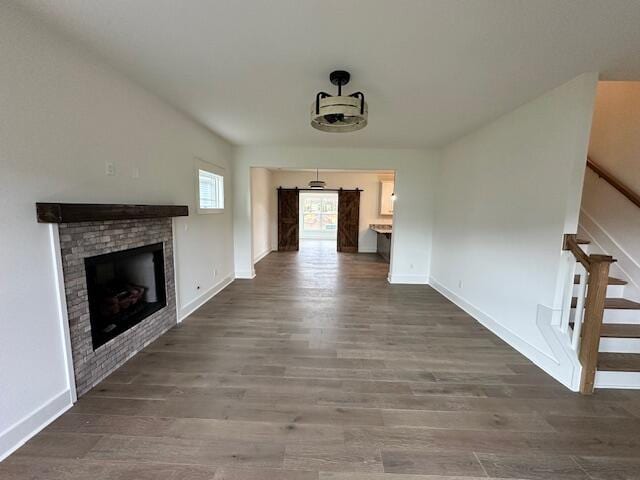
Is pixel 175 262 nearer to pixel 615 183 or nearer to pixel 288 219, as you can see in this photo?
pixel 615 183

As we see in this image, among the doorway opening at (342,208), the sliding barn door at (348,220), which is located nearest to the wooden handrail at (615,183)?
the doorway opening at (342,208)

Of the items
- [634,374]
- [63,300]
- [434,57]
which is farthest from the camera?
[634,374]

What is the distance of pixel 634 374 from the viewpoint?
2104mm

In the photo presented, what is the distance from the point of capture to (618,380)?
6.93ft

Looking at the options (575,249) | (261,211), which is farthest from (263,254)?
(575,249)

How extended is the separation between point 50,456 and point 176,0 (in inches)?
101

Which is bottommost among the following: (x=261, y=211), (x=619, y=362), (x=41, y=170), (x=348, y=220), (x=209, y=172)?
(x=619, y=362)

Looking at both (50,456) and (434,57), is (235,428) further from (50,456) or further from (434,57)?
(434,57)

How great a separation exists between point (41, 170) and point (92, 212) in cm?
35

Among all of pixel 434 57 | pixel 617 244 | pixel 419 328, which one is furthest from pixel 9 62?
pixel 617 244

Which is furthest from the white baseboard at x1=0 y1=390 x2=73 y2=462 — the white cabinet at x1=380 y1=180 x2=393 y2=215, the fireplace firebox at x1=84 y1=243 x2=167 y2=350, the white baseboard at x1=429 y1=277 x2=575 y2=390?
the white cabinet at x1=380 y1=180 x2=393 y2=215

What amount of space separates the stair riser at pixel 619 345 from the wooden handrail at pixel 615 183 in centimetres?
130

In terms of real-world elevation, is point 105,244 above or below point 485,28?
below

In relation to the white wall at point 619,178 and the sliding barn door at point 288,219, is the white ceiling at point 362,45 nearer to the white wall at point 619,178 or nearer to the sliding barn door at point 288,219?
the white wall at point 619,178
